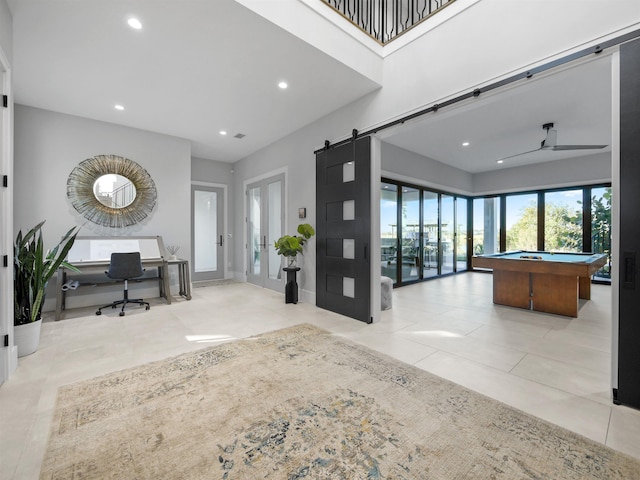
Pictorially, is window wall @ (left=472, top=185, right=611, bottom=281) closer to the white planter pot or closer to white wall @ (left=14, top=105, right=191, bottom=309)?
white wall @ (left=14, top=105, right=191, bottom=309)

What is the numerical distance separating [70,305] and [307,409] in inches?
183

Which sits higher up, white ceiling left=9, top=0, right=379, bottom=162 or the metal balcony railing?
the metal balcony railing

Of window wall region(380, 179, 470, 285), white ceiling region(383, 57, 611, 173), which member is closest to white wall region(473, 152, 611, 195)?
white ceiling region(383, 57, 611, 173)

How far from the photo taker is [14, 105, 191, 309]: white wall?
13.6ft

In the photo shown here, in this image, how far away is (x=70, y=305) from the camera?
175 inches

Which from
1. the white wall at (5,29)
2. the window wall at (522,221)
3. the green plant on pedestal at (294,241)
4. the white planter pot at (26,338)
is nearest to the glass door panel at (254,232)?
the green plant on pedestal at (294,241)

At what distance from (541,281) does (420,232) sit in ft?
10.1

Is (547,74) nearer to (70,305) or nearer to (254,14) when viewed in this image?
(254,14)

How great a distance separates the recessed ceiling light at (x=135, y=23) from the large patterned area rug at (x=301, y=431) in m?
3.08

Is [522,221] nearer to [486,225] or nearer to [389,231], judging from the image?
[486,225]

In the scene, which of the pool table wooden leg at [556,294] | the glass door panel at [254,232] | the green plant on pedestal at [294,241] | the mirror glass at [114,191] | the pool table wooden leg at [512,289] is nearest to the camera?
the pool table wooden leg at [556,294]

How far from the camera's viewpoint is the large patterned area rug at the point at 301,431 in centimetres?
137

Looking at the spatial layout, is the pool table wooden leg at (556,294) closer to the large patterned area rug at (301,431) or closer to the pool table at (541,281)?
the pool table at (541,281)

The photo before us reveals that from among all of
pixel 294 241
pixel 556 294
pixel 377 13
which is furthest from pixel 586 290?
pixel 377 13
